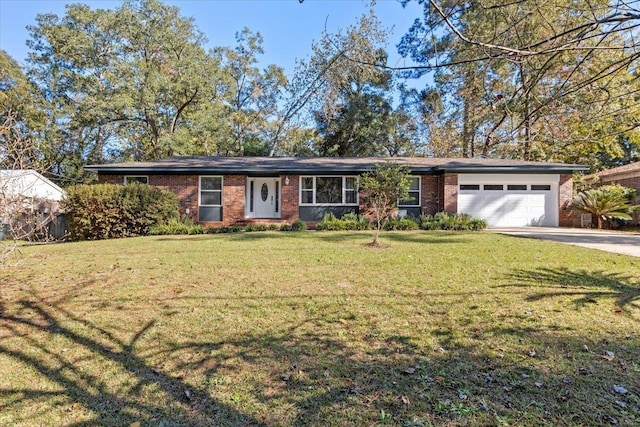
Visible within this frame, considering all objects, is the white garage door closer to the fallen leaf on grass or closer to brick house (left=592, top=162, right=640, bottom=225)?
brick house (left=592, top=162, right=640, bottom=225)

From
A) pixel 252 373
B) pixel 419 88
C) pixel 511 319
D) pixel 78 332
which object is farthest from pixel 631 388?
pixel 419 88

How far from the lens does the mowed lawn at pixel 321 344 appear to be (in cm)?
262

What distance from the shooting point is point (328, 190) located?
1562 centimetres

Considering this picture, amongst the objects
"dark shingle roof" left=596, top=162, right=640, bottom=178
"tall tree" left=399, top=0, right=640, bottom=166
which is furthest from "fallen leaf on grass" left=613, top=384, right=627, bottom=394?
"dark shingle roof" left=596, top=162, right=640, bottom=178

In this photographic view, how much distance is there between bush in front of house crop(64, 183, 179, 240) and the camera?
447 inches

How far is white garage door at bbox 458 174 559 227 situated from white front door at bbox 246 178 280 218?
8.41 m

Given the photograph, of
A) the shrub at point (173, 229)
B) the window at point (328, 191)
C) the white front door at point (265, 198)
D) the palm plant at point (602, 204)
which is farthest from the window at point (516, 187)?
the shrub at point (173, 229)

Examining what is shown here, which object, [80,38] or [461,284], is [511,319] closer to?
[461,284]

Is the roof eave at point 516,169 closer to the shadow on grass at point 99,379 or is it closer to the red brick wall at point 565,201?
the red brick wall at point 565,201

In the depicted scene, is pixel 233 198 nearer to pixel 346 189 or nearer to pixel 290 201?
pixel 290 201

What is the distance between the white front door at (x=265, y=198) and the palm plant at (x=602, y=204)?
1353cm

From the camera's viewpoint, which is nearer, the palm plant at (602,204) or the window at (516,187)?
the palm plant at (602,204)

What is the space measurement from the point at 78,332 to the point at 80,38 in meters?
25.7

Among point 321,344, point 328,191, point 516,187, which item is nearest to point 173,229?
point 328,191
